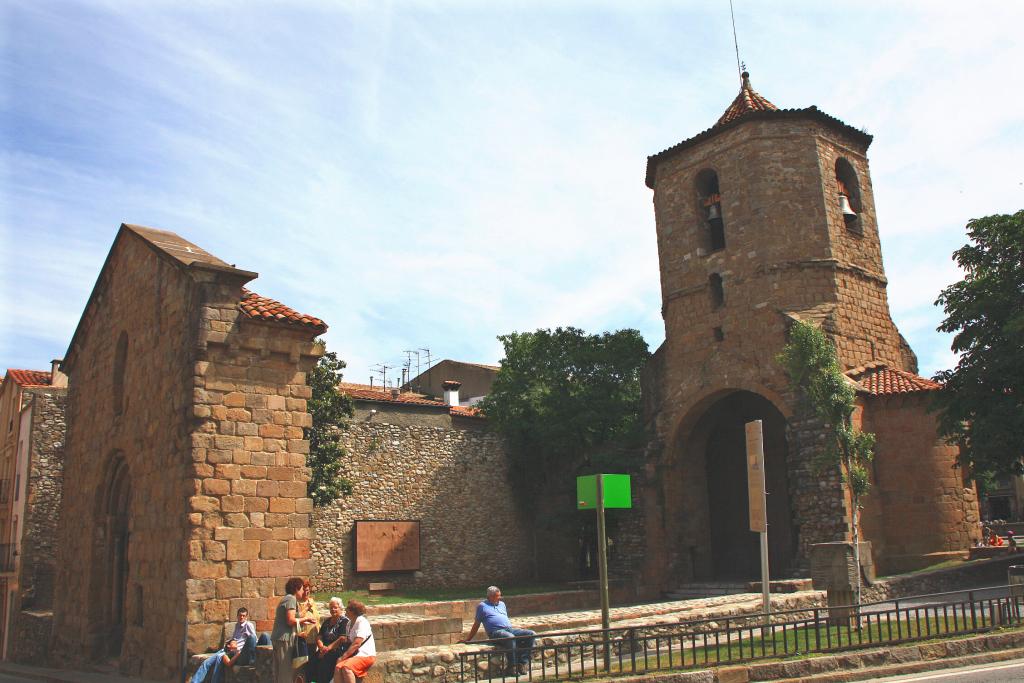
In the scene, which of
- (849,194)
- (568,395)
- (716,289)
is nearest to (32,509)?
(568,395)

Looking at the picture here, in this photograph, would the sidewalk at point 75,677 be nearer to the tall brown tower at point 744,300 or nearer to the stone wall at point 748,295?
the stone wall at point 748,295

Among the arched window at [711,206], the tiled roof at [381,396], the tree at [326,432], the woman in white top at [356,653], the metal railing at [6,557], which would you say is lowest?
the woman in white top at [356,653]

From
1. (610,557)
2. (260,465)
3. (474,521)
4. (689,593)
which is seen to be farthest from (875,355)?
(260,465)

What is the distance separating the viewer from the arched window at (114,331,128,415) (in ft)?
52.9

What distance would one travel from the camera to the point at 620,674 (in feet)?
32.7

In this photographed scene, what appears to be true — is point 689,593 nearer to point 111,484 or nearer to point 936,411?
point 936,411

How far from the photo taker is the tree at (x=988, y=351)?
18797 millimetres

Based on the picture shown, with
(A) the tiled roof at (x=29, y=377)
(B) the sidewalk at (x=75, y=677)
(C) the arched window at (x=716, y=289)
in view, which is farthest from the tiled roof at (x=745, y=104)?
(A) the tiled roof at (x=29, y=377)

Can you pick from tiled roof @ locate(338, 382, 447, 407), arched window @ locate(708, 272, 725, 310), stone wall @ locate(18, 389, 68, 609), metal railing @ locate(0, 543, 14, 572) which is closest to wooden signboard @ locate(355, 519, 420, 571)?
tiled roof @ locate(338, 382, 447, 407)

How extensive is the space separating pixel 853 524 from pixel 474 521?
12.4 meters

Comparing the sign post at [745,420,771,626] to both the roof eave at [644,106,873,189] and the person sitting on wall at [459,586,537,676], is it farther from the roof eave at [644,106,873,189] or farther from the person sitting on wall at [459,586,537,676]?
the roof eave at [644,106,873,189]

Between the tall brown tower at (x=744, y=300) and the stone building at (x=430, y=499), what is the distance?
20.2ft

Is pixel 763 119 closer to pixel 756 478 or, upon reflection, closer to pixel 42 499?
pixel 756 478

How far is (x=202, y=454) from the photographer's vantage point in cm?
1221
